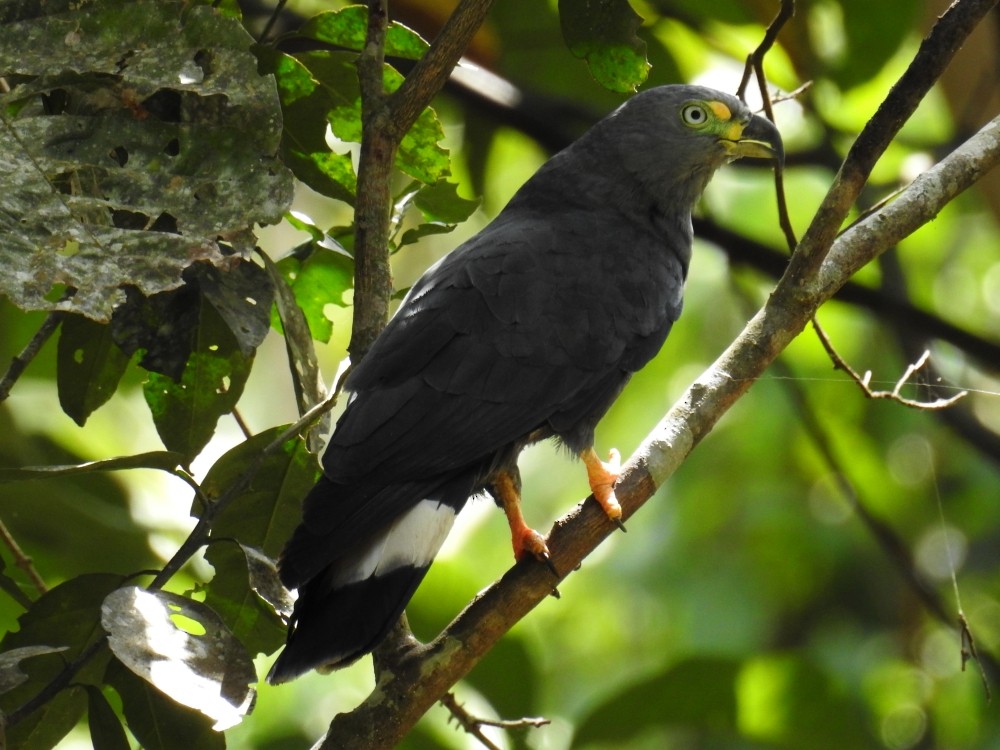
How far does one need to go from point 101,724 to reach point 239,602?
0.45 meters

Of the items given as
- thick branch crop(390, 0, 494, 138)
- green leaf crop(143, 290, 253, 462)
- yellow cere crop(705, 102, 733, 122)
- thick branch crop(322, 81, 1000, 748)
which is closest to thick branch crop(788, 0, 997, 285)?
thick branch crop(322, 81, 1000, 748)

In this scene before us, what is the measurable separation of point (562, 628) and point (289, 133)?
14.3ft

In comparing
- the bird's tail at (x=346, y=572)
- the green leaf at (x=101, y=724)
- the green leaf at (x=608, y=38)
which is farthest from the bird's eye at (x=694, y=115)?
the green leaf at (x=101, y=724)

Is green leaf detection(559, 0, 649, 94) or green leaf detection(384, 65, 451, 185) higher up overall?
green leaf detection(559, 0, 649, 94)

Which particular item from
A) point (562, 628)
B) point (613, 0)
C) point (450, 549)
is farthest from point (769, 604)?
point (613, 0)

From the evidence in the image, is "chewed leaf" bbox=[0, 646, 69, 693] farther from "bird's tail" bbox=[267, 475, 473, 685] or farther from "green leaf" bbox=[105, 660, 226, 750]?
"bird's tail" bbox=[267, 475, 473, 685]

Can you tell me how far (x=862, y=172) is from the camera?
258 cm

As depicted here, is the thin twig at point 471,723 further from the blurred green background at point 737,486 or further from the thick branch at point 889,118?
the thick branch at point 889,118

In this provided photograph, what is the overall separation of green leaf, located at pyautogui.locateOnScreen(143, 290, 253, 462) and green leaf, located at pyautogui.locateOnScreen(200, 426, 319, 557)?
178mm

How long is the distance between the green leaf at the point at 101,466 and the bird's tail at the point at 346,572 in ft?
1.03

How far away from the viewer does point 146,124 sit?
241 centimetres

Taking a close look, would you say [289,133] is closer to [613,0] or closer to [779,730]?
[613,0]

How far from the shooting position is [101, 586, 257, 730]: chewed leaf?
1927 millimetres

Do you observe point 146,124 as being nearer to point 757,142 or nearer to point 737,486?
point 757,142
